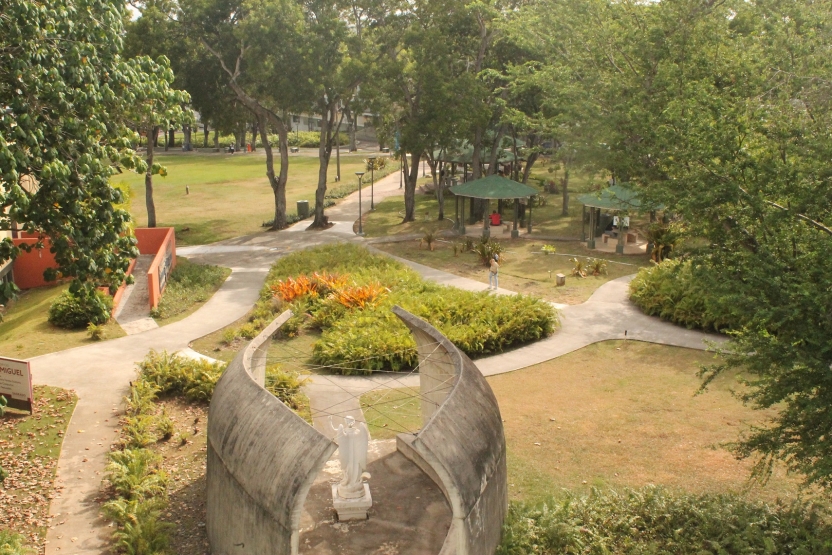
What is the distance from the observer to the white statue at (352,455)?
10430mm

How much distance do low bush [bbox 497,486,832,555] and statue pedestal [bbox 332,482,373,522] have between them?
1.84 m

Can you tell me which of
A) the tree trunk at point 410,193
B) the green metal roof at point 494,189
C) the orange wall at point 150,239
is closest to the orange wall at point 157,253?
the orange wall at point 150,239

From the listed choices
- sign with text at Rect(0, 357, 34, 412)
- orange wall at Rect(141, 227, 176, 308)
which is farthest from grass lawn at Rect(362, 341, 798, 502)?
orange wall at Rect(141, 227, 176, 308)

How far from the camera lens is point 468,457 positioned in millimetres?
9508

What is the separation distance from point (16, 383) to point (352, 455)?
28.7ft

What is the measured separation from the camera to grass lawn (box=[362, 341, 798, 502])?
13.4m

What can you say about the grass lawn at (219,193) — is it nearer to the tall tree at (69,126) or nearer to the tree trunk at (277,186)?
the tree trunk at (277,186)

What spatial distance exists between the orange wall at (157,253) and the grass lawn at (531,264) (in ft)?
27.7

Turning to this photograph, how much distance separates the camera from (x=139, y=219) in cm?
4056

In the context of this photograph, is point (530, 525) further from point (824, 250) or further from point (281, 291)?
point (281, 291)

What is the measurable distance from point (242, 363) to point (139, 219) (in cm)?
3159

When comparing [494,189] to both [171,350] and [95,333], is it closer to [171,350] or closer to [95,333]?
[171,350]

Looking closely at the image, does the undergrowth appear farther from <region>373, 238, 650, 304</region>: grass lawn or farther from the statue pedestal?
<region>373, 238, 650, 304</region>: grass lawn

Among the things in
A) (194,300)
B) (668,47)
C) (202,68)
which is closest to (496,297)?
(668,47)
